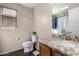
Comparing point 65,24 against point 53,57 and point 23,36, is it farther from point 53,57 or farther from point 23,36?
point 23,36

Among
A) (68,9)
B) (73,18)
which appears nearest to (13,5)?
(68,9)

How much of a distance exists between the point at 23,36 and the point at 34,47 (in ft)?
1.07

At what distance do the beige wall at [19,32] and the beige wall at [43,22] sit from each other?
105 mm

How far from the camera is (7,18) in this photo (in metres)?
1.33

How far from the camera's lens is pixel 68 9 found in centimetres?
144

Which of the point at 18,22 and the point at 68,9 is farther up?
the point at 68,9

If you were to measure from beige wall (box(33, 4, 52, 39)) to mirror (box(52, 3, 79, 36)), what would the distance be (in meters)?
0.10

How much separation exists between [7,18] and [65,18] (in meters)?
1.10

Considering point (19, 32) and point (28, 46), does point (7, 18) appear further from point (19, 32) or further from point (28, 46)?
point (28, 46)

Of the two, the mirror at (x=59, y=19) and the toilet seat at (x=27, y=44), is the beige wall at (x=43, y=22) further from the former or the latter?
the toilet seat at (x=27, y=44)

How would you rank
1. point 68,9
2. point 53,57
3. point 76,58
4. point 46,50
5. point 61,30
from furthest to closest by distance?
point 61,30, point 68,9, point 46,50, point 53,57, point 76,58

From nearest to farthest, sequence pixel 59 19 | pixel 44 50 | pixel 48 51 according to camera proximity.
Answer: pixel 48 51 → pixel 44 50 → pixel 59 19

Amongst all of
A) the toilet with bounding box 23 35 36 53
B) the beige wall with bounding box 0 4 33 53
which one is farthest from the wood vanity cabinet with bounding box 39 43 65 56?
the beige wall with bounding box 0 4 33 53

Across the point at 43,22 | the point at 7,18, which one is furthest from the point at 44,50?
the point at 7,18
